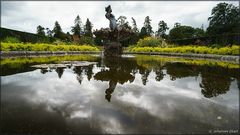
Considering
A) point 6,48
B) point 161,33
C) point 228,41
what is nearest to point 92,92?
point 6,48

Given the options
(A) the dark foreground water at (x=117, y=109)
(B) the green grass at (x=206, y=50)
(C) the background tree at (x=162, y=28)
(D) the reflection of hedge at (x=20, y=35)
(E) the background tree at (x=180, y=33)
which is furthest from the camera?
(C) the background tree at (x=162, y=28)

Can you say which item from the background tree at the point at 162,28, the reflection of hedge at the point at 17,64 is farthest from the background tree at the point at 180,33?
the reflection of hedge at the point at 17,64

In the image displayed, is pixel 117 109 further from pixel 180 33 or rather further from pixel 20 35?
pixel 180 33

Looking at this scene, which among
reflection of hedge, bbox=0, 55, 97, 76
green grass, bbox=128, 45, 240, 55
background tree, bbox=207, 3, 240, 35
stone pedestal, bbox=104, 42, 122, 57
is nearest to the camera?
reflection of hedge, bbox=0, 55, 97, 76

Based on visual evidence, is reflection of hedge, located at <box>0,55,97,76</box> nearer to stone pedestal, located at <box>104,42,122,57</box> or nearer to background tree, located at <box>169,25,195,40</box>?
stone pedestal, located at <box>104,42,122,57</box>

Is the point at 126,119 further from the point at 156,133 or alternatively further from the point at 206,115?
the point at 206,115

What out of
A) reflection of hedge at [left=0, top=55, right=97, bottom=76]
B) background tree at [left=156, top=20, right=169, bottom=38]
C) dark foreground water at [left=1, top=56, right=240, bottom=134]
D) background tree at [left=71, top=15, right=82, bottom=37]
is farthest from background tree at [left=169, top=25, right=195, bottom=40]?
dark foreground water at [left=1, top=56, right=240, bottom=134]

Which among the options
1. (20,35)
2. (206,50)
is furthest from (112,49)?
(20,35)

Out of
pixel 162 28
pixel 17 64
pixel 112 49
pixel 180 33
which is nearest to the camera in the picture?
pixel 17 64

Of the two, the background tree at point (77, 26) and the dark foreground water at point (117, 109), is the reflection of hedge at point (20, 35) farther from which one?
the background tree at point (77, 26)

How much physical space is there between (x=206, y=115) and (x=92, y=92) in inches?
92.9

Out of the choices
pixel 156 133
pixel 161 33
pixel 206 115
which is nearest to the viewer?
pixel 156 133

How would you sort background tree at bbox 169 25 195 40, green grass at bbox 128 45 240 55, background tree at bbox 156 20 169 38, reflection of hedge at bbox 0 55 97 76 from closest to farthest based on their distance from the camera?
reflection of hedge at bbox 0 55 97 76, green grass at bbox 128 45 240 55, background tree at bbox 169 25 195 40, background tree at bbox 156 20 169 38

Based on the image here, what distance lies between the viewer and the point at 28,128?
283cm
